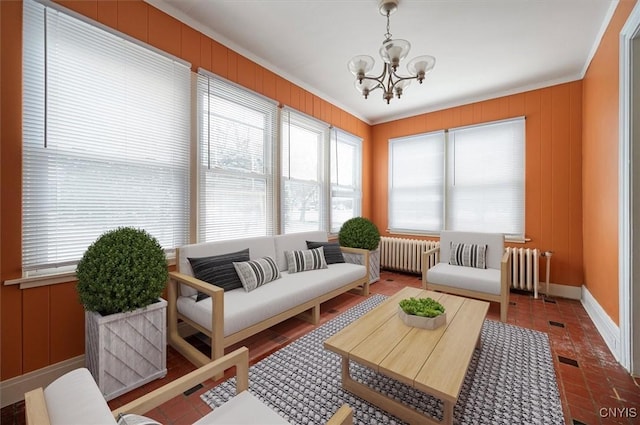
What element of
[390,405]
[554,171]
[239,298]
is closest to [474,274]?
[554,171]

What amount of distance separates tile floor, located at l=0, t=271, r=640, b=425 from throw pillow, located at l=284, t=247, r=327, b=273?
528 millimetres

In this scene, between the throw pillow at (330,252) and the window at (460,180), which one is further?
the window at (460,180)

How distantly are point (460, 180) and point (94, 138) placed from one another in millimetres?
4703

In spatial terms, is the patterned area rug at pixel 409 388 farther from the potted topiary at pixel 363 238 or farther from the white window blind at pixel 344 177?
the white window blind at pixel 344 177

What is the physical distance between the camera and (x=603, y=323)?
2.52 m

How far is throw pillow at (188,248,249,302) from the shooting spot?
231 cm

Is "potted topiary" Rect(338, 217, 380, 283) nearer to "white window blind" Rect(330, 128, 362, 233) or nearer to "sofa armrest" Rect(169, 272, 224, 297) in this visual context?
"white window blind" Rect(330, 128, 362, 233)

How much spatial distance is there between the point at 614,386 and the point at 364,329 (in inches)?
70.0

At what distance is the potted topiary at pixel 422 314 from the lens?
1.85 meters

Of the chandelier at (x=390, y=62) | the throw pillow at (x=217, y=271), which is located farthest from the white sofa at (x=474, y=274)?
the throw pillow at (x=217, y=271)

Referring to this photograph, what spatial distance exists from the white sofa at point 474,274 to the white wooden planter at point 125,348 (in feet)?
9.47

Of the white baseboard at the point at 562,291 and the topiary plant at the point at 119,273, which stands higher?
the topiary plant at the point at 119,273

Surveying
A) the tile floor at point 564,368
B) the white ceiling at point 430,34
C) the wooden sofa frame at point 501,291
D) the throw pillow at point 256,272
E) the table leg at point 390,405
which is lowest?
the tile floor at point 564,368

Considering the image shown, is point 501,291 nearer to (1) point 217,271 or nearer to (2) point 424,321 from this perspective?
(2) point 424,321
